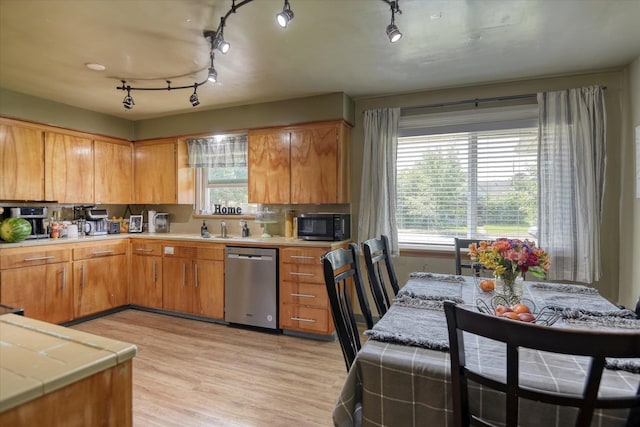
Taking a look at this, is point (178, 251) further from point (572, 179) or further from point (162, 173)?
point (572, 179)

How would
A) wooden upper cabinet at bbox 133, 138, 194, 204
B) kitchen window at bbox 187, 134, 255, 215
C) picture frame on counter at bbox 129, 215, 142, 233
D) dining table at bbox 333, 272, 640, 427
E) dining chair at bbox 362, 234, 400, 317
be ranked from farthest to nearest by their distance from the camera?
picture frame on counter at bbox 129, 215, 142, 233, wooden upper cabinet at bbox 133, 138, 194, 204, kitchen window at bbox 187, 134, 255, 215, dining chair at bbox 362, 234, 400, 317, dining table at bbox 333, 272, 640, 427

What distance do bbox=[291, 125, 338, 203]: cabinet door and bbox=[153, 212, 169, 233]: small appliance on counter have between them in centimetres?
216

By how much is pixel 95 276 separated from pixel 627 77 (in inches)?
222

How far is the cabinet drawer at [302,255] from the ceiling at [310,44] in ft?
5.39

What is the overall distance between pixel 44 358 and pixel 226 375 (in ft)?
6.76

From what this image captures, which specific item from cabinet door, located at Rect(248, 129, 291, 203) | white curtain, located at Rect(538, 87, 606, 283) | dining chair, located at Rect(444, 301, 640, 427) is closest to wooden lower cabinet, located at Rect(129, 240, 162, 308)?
cabinet door, located at Rect(248, 129, 291, 203)

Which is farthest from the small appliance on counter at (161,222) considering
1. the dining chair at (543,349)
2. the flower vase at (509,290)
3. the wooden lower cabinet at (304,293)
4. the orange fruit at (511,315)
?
the dining chair at (543,349)

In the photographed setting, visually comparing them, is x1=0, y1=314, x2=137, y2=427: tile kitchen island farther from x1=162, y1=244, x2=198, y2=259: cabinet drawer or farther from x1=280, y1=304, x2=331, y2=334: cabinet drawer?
x1=162, y1=244, x2=198, y2=259: cabinet drawer

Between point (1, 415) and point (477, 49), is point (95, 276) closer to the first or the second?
point (1, 415)

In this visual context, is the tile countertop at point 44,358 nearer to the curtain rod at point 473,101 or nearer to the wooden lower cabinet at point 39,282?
the wooden lower cabinet at point 39,282

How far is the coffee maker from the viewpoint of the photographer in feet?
12.0

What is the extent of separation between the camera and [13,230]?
3.46 m

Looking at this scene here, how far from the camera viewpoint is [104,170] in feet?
14.5

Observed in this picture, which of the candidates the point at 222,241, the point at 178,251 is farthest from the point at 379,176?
the point at 178,251
